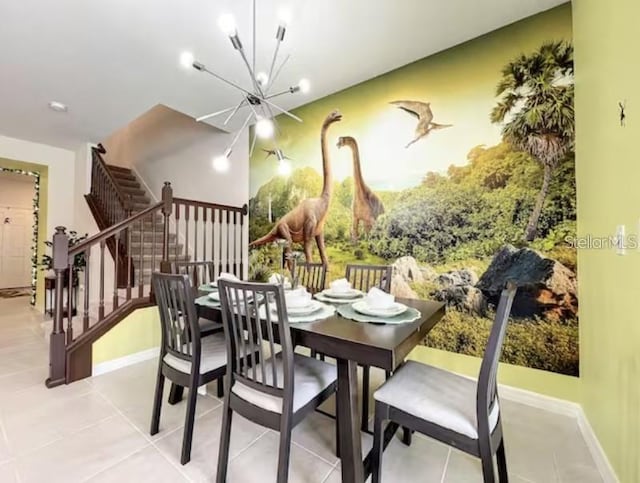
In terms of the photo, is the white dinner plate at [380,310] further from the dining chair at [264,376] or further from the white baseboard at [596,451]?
the white baseboard at [596,451]

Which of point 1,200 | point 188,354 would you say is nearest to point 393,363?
point 188,354

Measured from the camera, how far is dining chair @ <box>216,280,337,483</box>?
1.32 metres

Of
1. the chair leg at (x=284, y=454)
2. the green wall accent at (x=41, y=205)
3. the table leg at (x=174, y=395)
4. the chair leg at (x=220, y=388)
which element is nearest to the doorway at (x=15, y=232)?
the green wall accent at (x=41, y=205)

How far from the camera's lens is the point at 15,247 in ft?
24.2

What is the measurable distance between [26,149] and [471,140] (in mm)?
6033

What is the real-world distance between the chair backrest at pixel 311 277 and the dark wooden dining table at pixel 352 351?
4.17ft

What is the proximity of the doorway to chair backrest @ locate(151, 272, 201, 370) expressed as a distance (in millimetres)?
7821

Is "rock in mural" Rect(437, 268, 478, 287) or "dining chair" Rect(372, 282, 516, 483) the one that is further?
"rock in mural" Rect(437, 268, 478, 287)

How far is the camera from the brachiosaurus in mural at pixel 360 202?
10.1 ft

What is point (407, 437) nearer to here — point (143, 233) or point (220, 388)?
point (220, 388)

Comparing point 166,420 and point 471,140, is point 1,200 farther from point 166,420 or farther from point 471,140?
point 471,140

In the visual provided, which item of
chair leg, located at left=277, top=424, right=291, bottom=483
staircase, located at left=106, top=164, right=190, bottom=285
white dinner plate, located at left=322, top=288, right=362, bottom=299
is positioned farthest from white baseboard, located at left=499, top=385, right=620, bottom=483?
staircase, located at left=106, top=164, right=190, bottom=285

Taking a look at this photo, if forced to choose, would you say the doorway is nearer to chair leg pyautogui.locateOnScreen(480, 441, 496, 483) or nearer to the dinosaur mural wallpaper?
the dinosaur mural wallpaper

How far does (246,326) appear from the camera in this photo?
1473 mm
